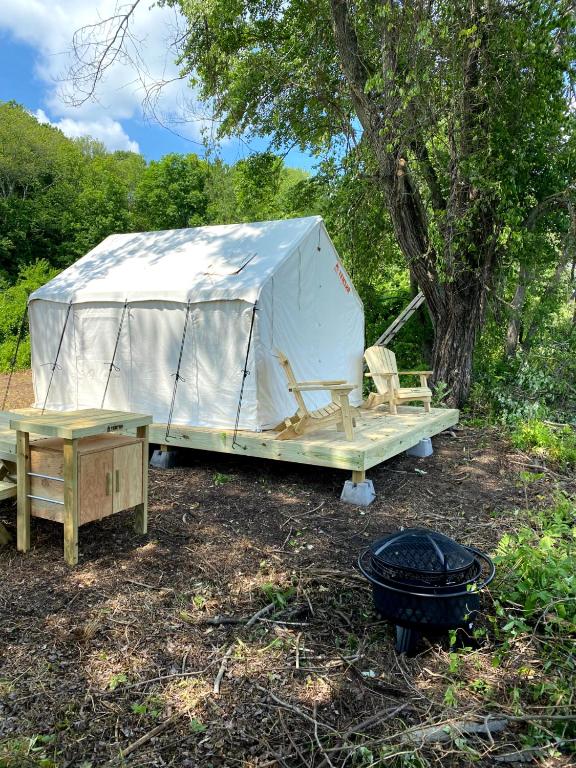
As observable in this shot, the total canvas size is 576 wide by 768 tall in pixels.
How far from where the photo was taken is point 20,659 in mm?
2617

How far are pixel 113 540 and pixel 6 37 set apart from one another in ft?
31.9

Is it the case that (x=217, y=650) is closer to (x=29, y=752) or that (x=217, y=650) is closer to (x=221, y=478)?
(x=29, y=752)

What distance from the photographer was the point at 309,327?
7.21 m

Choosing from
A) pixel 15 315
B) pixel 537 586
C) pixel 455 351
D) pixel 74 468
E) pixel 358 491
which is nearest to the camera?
pixel 537 586

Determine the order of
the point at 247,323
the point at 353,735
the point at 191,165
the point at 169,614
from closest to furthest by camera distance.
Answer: the point at 353,735 → the point at 169,614 → the point at 247,323 → the point at 191,165

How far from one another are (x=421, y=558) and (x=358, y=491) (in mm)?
2453

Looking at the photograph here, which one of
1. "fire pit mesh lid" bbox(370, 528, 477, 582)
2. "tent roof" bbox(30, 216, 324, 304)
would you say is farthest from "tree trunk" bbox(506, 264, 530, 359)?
"fire pit mesh lid" bbox(370, 528, 477, 582)

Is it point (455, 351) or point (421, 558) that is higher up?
point (455, 351)

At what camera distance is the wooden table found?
3.42m

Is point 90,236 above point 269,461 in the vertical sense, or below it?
above

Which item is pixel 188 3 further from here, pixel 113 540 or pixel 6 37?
pixel 113 540

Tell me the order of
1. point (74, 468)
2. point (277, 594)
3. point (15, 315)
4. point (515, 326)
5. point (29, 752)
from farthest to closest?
1. point (15, 315)
2. point (515, 326)
3. point (74, 468)
4. point (277, 594)
5. point (29, 752)

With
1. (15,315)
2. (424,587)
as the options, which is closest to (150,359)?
(424,587)

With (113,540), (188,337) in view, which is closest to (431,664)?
(113,540)
